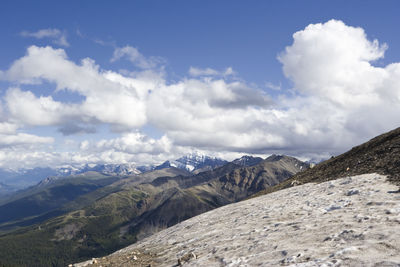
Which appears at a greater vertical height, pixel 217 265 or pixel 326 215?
pixel 326 215

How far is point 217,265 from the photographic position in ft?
43.2

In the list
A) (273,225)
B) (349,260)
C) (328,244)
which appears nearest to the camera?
(349,260)

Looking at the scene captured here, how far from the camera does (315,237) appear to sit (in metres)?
12.9

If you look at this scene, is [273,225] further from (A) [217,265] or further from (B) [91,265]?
(B) [91,265]

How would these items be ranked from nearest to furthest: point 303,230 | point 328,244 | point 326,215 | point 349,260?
point 349,260 < point 328,244 < point 303,230 < point 326,215

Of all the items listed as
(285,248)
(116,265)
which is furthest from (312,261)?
(116,265)

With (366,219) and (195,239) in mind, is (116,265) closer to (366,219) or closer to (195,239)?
(195,239)

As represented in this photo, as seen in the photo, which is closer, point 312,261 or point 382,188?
point 312,261

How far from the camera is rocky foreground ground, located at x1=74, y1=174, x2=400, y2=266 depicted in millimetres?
10297

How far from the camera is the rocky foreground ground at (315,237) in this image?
10297 mm

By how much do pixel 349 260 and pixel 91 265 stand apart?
17081 mm

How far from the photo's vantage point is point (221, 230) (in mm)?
21312

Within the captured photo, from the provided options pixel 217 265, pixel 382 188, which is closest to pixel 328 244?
pixel 217 265

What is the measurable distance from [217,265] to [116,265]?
8.89m
